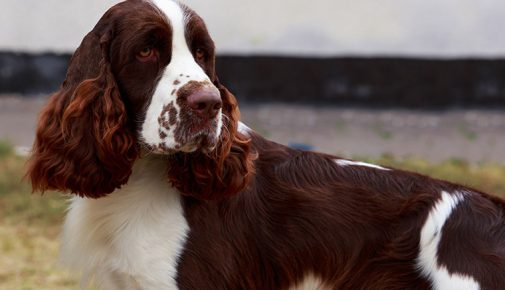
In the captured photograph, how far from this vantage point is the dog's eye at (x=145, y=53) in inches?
138

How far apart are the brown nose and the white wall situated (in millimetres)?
5711

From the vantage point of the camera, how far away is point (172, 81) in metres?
3.43

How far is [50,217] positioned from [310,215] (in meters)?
3.85

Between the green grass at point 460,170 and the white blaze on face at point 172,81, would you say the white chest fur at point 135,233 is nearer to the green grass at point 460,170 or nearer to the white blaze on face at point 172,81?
the white blaze on face at point 172,81

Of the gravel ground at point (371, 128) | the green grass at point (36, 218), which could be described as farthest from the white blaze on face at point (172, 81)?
the gravel ground at point (371, 128)

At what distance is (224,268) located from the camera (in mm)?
3709

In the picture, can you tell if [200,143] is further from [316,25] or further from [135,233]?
[316,25]

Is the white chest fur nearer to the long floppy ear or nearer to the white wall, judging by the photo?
the long floppy ear

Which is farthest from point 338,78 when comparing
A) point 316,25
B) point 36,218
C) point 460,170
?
point 36,218

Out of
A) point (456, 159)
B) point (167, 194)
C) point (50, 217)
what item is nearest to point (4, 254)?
point (50, 217)

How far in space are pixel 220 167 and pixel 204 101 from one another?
1.25 feet

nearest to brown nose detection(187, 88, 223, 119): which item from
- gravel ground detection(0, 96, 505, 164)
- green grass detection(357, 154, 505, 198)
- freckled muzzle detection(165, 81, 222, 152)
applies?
freckled muzzle detection(165, 81, 222, 152)

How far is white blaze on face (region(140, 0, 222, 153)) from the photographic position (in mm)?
3410

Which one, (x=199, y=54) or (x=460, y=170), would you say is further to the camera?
(x=460, y=170)
